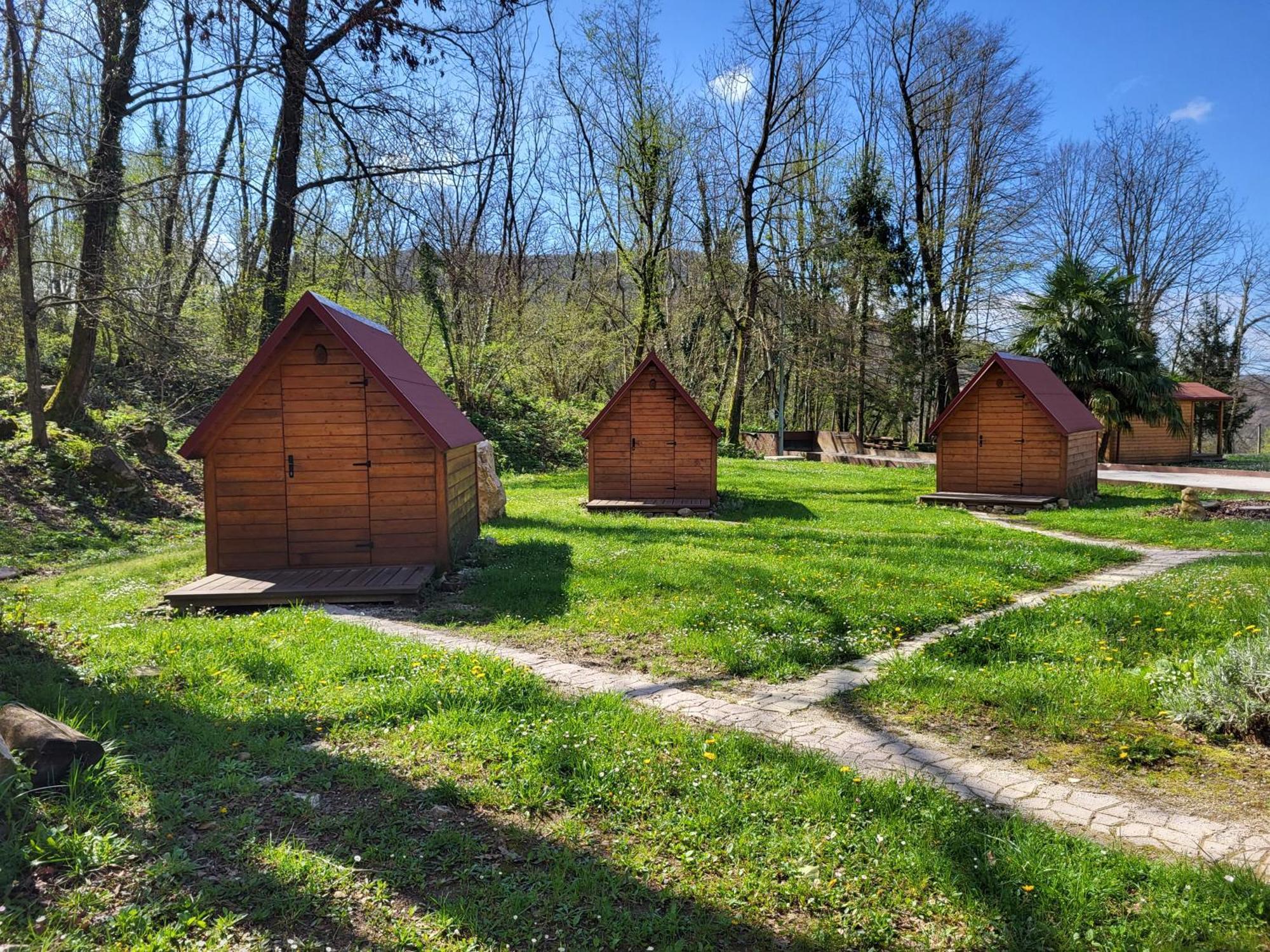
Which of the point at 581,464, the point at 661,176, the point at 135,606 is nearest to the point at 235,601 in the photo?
the point at 135,606

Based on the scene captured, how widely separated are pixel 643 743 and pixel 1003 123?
38.5 m

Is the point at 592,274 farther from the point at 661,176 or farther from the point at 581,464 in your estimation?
the point at 581,464

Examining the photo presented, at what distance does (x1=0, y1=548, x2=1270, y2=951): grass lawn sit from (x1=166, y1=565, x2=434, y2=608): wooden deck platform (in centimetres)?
320

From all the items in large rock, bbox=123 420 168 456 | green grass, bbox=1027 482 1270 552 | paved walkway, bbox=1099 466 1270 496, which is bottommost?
green grass, bbox=1027 482 1270 552

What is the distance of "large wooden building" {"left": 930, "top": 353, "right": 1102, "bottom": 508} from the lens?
58.1 ft

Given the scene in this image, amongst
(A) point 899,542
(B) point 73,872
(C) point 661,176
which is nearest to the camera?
(B) point 73,872

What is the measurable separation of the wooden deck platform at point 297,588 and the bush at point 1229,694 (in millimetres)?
7244

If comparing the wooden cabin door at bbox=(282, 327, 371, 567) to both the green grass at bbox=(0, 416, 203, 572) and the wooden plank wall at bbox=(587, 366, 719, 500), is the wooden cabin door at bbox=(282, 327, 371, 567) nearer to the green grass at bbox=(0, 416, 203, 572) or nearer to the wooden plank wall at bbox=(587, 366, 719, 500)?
the green grass at bbox=(0, 416, 203, 572)

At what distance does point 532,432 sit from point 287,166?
756 inches

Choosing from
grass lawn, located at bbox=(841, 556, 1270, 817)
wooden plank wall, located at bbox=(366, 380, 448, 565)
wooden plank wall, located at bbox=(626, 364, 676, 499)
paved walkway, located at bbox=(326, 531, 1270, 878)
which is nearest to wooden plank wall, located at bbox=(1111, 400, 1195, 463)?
wooden plank wall, located at bbox=(626, 364, 676, 499)

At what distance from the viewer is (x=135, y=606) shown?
8.48m

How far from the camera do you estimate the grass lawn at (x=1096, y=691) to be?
15.4 ft

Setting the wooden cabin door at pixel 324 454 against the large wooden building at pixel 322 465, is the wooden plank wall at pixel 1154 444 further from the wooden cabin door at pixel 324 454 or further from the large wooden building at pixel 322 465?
the wooden cabin door at pixel 324 454

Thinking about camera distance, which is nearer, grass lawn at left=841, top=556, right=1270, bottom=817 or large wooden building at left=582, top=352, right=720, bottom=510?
grass lawn at left=841, top=556, right=1270, bottom=817
